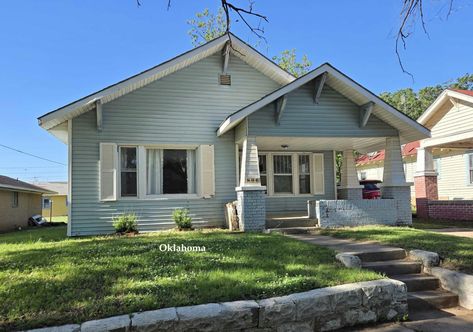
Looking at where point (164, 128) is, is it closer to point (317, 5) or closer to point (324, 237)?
point (324, 237)

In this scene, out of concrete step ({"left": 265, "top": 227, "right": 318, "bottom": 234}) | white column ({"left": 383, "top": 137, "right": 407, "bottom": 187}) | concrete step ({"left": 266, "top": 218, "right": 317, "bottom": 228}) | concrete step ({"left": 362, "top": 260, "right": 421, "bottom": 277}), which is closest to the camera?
concrete step ({"left": 362, "top": 260, "right": 421, "bottom": 277})

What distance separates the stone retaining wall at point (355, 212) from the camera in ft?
34.1

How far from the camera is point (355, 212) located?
417 inches

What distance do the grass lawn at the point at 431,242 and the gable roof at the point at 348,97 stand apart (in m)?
3.37

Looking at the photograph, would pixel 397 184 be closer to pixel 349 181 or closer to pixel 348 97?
pixel 349 181

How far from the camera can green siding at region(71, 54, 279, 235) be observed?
10609 mm

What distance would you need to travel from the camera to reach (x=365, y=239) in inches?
317

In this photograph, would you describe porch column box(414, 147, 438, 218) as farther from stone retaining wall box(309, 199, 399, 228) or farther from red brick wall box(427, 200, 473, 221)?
stone retaining wall box(309, 199, 399, 228)

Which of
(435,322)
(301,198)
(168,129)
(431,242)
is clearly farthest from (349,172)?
(435,322)

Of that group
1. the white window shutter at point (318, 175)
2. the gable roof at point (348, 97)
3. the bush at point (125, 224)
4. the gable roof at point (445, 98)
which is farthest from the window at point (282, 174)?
the gable roof at point (445, 98)

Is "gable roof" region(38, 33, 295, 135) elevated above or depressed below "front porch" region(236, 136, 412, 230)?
above

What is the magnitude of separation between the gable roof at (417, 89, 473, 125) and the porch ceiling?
4552 mm

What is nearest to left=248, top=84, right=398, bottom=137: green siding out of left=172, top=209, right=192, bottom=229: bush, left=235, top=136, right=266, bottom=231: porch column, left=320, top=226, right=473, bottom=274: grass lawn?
left=235, top=136, right=266, bottom=231: porch column

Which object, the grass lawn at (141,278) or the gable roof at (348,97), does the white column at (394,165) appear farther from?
the grass lawn at (141,278)
